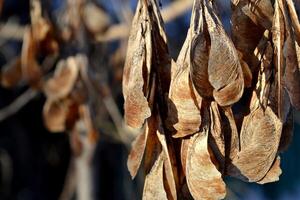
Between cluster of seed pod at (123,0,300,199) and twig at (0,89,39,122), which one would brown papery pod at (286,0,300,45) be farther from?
twig at (0,89,39,122)

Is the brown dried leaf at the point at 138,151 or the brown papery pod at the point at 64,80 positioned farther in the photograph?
the brown papery pod at the point at 64,80

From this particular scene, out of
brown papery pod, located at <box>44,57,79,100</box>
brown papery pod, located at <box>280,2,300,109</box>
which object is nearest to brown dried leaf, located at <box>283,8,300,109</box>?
brown papery pod, located at <box>280,2,300,109</box>

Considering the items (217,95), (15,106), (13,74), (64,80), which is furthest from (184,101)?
(15,106)

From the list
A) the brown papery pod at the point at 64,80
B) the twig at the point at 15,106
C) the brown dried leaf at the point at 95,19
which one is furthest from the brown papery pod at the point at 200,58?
the twig at the point at 15,106

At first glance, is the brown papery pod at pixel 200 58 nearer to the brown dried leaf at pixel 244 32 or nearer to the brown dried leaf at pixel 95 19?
the brown dried leaf at pixel 244 32

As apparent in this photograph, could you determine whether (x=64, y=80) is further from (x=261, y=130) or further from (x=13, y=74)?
(x=261, y=130)

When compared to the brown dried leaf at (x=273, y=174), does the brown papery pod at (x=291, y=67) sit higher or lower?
higher

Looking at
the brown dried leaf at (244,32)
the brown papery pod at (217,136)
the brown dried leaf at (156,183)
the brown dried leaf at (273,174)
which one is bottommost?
the brown dried leaf at (273,174)

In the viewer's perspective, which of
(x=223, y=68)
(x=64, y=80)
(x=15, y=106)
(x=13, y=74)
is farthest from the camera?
(x=15, y=106)
